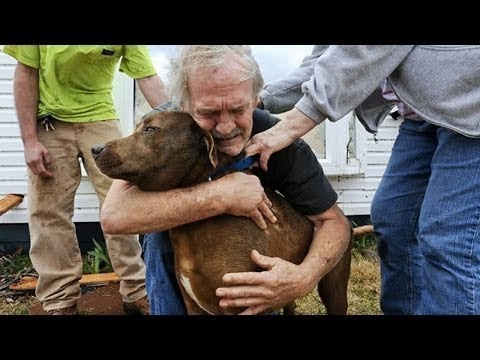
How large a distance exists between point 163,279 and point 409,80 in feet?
4.06

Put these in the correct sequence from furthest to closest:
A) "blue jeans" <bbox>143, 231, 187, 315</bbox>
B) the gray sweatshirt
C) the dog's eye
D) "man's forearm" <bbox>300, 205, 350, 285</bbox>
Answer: "blue jeans" <bbox>143, 231, 187, 315</bbox> → "man's forearm" <bbox>300, 205, 350, 285</bbox> → the dog's eye → the gray sweatshirt

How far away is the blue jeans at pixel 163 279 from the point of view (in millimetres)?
2318

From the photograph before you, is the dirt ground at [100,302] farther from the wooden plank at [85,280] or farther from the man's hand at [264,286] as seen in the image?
the man's hand at [264,286]

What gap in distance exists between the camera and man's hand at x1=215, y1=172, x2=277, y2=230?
2.03 meters

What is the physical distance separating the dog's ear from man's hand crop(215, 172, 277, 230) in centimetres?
8

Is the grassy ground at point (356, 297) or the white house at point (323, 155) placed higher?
the white house at point (323, 155)

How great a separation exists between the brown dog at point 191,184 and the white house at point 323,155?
→ 1402 millimetres

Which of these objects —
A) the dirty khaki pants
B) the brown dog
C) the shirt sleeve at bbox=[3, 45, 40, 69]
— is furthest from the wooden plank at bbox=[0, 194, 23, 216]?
the brown dog

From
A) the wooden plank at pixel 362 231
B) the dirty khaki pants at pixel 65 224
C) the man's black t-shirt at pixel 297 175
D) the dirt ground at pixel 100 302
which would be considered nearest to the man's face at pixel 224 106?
the man's black t-shirt at pixel 297 175

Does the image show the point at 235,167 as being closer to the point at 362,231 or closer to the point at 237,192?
the point at 237,192

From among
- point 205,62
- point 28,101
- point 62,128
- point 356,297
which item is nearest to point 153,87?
point 62,128

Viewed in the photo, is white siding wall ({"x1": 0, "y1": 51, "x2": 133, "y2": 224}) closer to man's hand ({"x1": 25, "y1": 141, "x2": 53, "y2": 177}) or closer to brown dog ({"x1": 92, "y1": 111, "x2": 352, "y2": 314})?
man's hand ({"x1": 25, "y1": 141, "x2": 53, "y2": 177})
